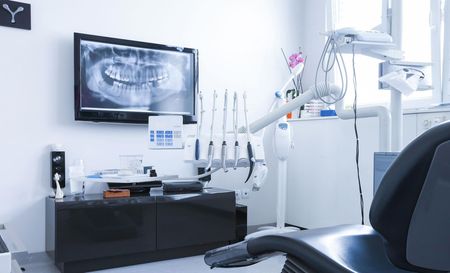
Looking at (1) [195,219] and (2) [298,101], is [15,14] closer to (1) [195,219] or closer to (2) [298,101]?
(1) [195,219]

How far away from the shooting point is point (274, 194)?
13.6 feet

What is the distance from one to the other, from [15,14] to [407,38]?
3.25 meters

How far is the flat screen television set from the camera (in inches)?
120

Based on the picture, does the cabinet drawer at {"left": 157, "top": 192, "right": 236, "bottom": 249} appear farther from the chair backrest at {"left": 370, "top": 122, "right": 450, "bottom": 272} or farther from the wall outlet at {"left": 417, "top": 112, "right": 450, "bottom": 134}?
the chair backrest at {"left": 370, "top": 122, "right": 450, "bottom": 272}

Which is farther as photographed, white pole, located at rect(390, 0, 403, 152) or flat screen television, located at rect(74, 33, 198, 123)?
flat screen television, located at rect(74, 33, 198, 123)

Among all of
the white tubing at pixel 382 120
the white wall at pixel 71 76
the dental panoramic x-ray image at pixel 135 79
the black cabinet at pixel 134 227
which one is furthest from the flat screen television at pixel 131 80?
the white tubing at pixel 382 120

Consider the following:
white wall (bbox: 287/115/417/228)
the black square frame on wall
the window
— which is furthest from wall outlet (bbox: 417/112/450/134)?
the black square frame on wall

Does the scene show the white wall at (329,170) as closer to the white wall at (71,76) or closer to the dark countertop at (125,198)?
the white wall at (71,76)

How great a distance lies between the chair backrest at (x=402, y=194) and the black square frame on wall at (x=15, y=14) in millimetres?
3004

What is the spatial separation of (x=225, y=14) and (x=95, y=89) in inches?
60.4

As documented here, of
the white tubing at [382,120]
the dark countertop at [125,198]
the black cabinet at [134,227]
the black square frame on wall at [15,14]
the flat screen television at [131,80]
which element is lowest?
the black cabinet at [134,227]

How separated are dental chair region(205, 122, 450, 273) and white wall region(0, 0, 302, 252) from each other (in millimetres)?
2669

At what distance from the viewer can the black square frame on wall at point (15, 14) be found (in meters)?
2.82

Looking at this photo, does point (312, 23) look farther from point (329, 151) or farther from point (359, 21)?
point (329, 151)
